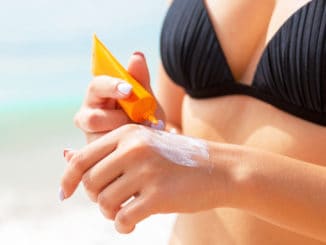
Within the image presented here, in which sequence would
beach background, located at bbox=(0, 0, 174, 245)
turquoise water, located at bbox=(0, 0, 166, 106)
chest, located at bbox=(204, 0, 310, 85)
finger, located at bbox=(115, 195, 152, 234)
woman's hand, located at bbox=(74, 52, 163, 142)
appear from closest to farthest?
finger, located at bbox=(115, 195, 152, 234)
woman's hand, located at bbox=(74, 52, 163, 142)
chest, located at bbox=(204, 0, 310, 85)
beach background, located at bbox=(0, 0, 174, 245)
turquoise water, located at bbox=(0, 0, 166, 106)

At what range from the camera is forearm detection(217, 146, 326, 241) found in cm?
59

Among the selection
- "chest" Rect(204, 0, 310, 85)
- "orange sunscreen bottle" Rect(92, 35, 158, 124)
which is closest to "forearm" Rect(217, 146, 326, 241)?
"orange sunscreen bottle" Rect(92, 35, 158, 124)

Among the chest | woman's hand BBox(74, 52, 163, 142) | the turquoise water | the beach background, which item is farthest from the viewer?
the turquoise water

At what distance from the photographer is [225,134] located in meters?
0.85

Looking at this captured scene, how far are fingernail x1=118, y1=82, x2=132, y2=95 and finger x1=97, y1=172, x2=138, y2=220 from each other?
112 mm

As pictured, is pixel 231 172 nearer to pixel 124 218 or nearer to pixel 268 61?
pixel 124 218

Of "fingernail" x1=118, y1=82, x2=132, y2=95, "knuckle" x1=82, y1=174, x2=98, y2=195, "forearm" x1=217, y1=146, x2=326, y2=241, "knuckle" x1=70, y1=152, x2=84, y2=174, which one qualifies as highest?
"fingernail" x1=118, y1=82, x2=132, y2=95

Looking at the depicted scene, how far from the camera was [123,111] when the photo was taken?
697 mm

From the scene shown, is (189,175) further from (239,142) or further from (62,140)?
(62,140)

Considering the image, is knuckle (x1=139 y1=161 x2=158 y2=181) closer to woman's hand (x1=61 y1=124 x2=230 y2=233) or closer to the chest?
woman's hand (x1=61 y1=124 x2=230 y2=233)

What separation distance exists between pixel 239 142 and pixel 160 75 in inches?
11.6

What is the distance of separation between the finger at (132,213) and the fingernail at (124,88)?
0.13 metres

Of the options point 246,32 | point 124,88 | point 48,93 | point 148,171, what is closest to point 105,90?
point 124,88

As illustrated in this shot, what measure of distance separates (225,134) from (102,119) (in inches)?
8.8
